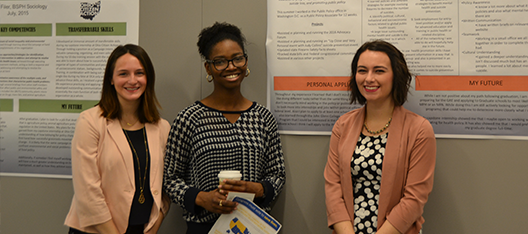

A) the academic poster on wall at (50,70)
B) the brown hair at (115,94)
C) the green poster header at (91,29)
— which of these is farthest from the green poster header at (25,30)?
the brown hair at (115,94)

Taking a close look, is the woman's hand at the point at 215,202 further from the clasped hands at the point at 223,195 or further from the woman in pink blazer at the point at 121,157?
the woman in pink blazer at the point at 121,157

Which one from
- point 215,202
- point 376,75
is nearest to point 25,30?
point 215,202

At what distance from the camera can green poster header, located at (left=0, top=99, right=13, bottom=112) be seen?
2.68 meters

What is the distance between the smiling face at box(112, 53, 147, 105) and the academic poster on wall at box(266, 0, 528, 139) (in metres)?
0.86

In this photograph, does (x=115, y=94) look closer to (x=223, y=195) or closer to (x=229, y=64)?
(x=229, y=64)

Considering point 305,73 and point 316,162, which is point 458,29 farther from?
point 316,162

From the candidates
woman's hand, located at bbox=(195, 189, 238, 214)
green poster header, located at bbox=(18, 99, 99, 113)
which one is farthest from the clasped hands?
green poster header, located at bbox=(18, 99, 99, 113)

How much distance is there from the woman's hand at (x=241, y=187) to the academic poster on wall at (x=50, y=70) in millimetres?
1412

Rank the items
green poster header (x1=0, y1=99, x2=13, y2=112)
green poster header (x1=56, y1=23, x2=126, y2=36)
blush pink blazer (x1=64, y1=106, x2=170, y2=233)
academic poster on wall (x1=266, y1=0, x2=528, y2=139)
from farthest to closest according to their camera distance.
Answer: green poster header (x1=0, y1=99, x2=13, y2=112) < green poster header (x1=56, y1=23, x2=126, y2=36) < academic poster on wall (x1=266, y1=0, x2=528, y2=139) < blush pink blazer (x1=64, y1=106, x2=170, y2=233)

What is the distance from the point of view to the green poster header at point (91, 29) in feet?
8.41

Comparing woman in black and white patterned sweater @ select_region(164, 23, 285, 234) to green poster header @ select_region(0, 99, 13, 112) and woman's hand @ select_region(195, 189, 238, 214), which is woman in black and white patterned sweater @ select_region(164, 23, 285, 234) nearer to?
woman's hand @ select_region(195, 189, 238, 214)

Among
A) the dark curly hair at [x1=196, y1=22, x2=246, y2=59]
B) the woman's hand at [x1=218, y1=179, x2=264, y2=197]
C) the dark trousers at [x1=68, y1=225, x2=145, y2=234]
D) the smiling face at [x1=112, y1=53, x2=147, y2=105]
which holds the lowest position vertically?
the dark trousers at [x1=68, y1=225, x2=145, y2=234]

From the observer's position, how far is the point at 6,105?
2688 millimetres

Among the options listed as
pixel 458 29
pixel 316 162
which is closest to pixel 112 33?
pixel 316 162
